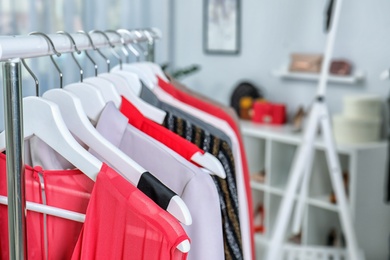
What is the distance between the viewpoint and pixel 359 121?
2.99 metres

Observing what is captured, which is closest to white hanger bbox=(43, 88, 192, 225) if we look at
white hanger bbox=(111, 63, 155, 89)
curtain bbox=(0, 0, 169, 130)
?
white hanger bbox=(111, 63, 155, 89)

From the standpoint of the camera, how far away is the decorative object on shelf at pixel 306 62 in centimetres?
333

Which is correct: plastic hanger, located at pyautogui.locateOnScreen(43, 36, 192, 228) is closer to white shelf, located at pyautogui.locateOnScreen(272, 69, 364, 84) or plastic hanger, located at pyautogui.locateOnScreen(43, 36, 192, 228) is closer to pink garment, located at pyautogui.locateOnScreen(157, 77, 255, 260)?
pink garment, located at pyautogui.locateOnScreen(157, 77, 255, 260)

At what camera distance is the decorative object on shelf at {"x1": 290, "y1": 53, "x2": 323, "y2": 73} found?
333 cm

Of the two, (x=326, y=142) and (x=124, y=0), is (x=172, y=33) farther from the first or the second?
(x=326, y=142)

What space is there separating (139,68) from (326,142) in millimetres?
1235

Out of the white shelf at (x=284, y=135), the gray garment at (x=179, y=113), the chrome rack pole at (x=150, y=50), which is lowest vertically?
the white shelf at (x=284, y=135)

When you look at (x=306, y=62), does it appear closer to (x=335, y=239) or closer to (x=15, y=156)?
(x=335, y=239)

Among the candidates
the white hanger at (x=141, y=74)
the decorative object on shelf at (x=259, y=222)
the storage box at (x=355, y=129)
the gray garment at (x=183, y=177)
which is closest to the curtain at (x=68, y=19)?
the decorative object on shelf at (x=259, y=222)

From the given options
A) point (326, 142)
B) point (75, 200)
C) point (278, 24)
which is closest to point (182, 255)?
point (75, 200)

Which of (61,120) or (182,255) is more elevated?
(61,120)

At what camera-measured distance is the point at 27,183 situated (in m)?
1.11

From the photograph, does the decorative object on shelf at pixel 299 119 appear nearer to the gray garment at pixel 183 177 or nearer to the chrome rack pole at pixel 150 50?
the chrome rack pole at pixel 150 50

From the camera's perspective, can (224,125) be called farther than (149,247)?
Yes
